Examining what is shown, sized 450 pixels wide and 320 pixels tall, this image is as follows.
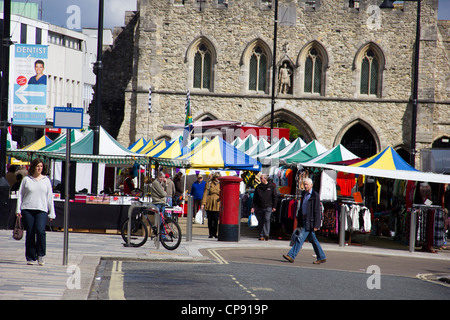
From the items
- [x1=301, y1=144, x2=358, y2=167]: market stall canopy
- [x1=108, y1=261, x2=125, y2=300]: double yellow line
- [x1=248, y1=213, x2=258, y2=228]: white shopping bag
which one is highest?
[x1=301, y1=144, x2=358, y2=167]: market stall canopy

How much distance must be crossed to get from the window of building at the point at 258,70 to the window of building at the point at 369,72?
5.20 meters

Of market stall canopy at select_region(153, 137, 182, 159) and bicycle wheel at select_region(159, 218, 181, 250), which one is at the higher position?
market stall canopy at select_region(153, 137, 182, 159)

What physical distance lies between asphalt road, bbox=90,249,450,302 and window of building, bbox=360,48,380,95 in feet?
84.4

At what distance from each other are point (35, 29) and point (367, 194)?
1500 inches

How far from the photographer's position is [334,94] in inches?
1561

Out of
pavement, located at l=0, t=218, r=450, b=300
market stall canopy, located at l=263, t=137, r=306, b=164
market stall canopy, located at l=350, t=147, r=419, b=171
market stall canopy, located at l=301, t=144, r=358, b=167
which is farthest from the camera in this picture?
market stall canopy, located at l=263, t=137, r=306, b=164

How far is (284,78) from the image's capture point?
39469mm

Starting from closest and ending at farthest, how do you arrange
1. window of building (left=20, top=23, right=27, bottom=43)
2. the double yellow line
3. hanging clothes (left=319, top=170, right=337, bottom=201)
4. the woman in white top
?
the double yellow line → the woman in white top → hanging clothes (left=319, top=170, right=337, bottom=201) → window of building (left=20, top=23, right=27, bottom=43)

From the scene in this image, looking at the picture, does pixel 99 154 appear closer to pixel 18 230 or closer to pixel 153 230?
pixel 153 230

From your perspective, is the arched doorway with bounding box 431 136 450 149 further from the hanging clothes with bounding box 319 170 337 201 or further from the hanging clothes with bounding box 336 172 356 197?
the hanging clothes with bounding box 319 170 337 201

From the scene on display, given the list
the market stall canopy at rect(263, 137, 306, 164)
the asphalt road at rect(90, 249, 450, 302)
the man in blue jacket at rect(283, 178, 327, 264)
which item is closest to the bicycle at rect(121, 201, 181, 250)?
the asphalt road at rect(90, 249, 450, 302)

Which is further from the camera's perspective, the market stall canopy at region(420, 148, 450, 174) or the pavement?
the market stall canopy at region(420, 148, 450, 174)

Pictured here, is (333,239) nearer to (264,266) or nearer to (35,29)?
(264,266)

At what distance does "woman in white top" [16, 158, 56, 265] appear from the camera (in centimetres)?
1125
